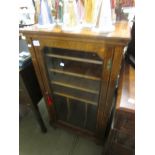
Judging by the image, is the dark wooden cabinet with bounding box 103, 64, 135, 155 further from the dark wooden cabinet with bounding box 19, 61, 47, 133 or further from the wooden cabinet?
the dark wooden cabinet with bounding box 19, 61, 47, 133

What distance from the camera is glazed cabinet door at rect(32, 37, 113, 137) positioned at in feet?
2.82

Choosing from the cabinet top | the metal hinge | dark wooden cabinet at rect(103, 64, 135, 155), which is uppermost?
the cabinet top

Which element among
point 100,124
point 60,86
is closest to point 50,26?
point 60,86

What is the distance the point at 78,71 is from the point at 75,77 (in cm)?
12

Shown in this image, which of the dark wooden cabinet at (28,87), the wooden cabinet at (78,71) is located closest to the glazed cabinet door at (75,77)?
the wooden cabinet at (78,71)

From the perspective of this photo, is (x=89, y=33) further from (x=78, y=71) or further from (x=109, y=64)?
(x=78, y=71)

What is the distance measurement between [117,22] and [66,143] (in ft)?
4.40

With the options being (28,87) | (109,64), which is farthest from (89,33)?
(28,87)

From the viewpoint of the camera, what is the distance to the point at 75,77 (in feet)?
3.90

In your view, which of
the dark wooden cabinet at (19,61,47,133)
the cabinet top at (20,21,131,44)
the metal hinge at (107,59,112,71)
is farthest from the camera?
the dark wooden cabinet at (19,61,47,133)

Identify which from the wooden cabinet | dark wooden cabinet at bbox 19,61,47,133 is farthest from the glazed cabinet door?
dark wooden cabinet at bbox 19,61,47,133

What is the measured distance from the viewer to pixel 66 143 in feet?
4.99
